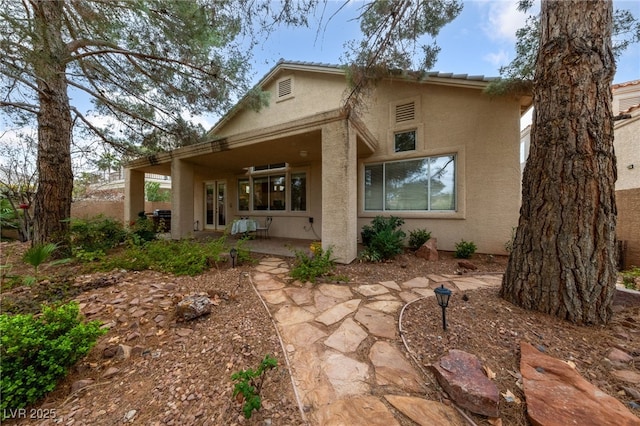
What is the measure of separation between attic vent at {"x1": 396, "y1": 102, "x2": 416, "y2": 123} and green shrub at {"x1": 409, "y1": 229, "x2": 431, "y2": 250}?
3104 millimetres

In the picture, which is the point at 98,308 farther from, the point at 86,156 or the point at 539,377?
the point at 86,156

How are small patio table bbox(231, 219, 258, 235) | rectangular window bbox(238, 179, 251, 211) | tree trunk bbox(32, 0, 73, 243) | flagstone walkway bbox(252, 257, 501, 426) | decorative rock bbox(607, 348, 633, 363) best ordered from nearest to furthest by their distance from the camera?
flagstone walkway bbox(252, 257, 501, 426) < decorative rock bbox(607, 348, 633, 363) < tree trunk bbox(32, 0, 73, 243) < small patio table bbox(231, 219, 258, 235) < rectangular window bbox(238, 179, 251, 211)

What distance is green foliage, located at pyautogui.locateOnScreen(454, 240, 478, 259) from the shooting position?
5094 millimetres

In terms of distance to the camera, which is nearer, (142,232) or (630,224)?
(630,224)

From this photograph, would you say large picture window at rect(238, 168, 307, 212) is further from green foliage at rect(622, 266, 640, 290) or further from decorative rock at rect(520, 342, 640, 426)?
green foliage at rect(622, 266, 640, 290)

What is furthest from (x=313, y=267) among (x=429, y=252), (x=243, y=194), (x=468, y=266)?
(x=243, y=194)

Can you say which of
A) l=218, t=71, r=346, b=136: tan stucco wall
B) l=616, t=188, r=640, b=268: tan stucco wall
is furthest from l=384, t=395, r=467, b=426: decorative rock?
l=218, t=71, r=346, b=136: tan stucco wall

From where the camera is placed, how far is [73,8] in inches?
156

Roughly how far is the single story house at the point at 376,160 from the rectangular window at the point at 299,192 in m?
0.03

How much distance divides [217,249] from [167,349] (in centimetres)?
256

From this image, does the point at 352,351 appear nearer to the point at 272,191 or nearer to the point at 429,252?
the point at 429,252

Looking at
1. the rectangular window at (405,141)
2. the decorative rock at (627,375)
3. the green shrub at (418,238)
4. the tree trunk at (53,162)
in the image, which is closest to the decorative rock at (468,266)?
the green shrub at (418,238)

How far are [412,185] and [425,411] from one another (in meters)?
5.46

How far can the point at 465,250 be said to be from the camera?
5.10 m
